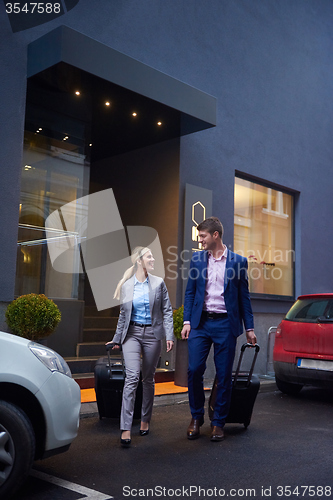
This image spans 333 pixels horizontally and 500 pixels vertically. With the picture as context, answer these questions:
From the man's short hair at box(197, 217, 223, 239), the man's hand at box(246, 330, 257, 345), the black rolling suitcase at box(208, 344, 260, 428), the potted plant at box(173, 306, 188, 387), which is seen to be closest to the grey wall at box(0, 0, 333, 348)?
the potted plant at box(173, 306, 188, 387)

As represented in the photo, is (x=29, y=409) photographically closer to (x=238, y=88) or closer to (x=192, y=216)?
(x=192, y=216)

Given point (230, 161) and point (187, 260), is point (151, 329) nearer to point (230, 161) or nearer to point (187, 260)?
point (187, 260)

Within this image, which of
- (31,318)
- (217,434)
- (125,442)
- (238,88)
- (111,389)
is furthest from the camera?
(238,88)

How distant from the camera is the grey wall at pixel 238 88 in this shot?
25.3ft

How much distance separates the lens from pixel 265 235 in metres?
12.1

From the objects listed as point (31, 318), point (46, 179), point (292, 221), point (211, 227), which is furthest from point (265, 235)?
point (211, 227)

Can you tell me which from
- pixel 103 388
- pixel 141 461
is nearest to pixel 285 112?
pixel 103 388

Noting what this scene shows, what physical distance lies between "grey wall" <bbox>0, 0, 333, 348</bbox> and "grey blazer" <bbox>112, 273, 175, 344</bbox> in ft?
9.01

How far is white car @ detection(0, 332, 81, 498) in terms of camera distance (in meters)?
3.17

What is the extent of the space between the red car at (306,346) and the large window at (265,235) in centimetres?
355

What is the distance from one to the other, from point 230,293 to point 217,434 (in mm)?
1363

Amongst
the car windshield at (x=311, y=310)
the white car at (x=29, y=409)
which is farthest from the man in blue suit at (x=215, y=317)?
the car windshield at (x=311, y=310)

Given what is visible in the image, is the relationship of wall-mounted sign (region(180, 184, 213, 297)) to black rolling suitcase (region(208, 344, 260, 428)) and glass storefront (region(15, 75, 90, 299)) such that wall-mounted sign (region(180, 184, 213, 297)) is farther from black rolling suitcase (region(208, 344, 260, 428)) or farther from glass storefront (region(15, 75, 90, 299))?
black rolling suitcase (region(208, 344, 260, 428))

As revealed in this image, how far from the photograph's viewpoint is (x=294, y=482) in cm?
372
